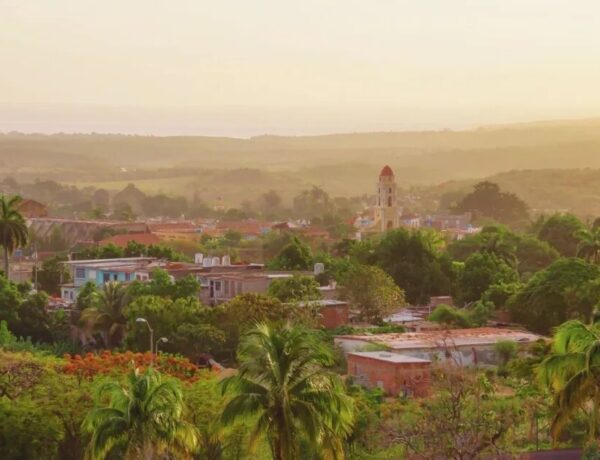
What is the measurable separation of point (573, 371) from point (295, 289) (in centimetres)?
3091

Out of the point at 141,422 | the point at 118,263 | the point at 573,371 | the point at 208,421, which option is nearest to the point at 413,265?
the point at 118,263

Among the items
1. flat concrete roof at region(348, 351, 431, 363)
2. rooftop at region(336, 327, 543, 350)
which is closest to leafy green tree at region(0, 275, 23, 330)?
rooftop at region(336, 327, 543, 350)

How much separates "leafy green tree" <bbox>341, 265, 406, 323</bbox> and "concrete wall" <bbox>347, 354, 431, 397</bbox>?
14.2 meters

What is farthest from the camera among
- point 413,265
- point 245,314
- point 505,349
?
point 413,265

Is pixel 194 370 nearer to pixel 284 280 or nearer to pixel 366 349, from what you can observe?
pixel 366 349

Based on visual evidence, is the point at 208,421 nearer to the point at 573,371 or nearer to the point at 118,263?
the point at 573,371

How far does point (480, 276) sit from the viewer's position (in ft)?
207

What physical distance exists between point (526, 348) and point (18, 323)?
19.5 m

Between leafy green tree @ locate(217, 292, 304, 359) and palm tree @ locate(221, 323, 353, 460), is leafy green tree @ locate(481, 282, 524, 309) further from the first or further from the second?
palm tree @ locate(221, 323, 353, 460)

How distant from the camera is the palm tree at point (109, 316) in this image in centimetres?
4934

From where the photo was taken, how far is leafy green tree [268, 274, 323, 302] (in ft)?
174

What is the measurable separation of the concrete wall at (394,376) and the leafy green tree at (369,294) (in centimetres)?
1416

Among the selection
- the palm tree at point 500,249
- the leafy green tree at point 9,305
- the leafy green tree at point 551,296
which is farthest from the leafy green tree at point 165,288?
the palm tree at point 500,249

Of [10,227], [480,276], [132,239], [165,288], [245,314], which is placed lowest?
[132,239]
